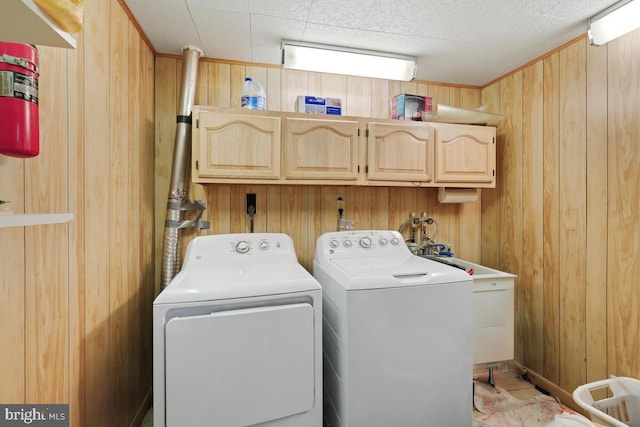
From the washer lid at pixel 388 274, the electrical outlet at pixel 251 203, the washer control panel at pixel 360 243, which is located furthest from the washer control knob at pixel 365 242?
the electrical outlet at pixel 251 203

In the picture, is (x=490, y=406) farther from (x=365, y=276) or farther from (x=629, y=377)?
(x=365, y=276)

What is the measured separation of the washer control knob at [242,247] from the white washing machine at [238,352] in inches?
12.6

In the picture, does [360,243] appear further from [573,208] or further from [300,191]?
[573,208]

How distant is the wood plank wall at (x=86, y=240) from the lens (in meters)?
0.88

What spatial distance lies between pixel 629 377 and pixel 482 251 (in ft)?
3.96

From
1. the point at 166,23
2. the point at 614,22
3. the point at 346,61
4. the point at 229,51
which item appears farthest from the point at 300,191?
the point at 614,22

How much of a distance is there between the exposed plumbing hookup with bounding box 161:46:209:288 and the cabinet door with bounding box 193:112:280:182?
0.21 metres

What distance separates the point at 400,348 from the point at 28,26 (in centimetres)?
169

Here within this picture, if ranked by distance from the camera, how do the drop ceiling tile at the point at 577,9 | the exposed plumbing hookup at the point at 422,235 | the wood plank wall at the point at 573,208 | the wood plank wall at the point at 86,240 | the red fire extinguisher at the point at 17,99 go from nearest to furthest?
the red fire extinguisher at the point at 17,99 → the wood plank wall at the point at 86,240 → the drop ceiling tile at the point at 577,9 → the wood plank wall at the point at 573,208 → the exposed plumbing hookup at the point at 422,235

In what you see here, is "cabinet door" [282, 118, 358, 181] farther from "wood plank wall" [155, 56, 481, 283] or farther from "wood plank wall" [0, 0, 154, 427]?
"wood plank wall" [0, 0, 154, 427]

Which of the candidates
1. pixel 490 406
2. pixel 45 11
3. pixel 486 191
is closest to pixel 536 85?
pixel 486 191

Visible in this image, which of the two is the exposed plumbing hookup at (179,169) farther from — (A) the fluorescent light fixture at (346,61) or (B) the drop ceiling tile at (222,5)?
(A) the fluorescent light fixture at (346,61)

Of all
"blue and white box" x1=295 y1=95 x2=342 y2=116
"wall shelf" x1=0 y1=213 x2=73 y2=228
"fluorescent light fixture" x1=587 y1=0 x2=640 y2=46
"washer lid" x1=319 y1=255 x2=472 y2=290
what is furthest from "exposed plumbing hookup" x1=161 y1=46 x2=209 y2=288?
"fluorescent light fixture" x1=587 y1=0 x2=640 y2=46

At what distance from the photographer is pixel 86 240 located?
1.22 meters
